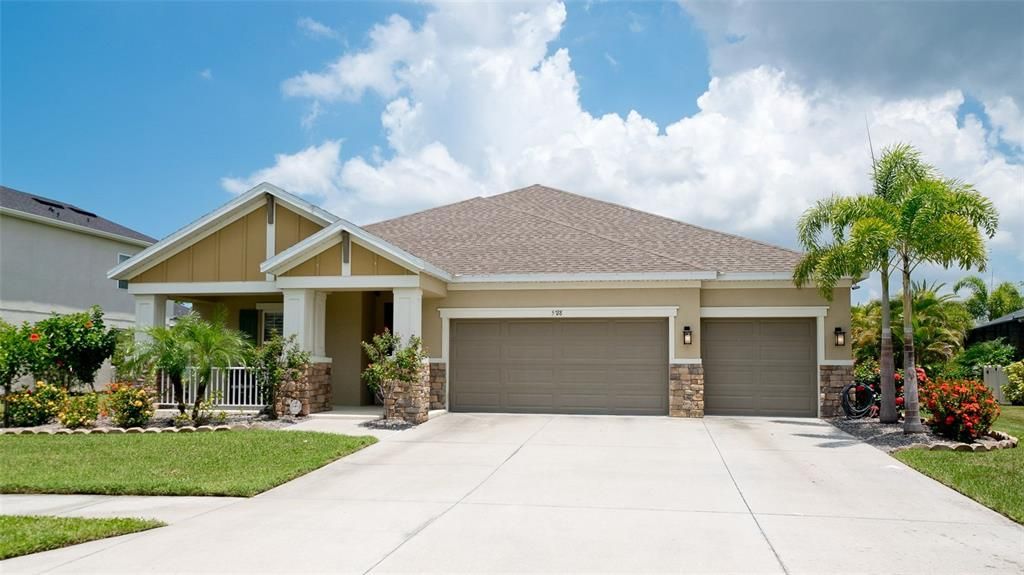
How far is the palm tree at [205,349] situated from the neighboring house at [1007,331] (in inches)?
957

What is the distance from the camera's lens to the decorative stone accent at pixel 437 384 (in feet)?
55.4

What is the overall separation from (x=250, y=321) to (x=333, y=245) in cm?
535

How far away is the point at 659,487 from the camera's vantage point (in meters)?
9.00

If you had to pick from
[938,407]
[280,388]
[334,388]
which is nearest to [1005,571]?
[938,407]

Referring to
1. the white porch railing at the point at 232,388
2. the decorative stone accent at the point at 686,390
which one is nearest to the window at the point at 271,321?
the white porch railing at the point at 232,388

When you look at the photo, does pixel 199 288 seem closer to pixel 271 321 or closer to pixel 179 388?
pixel 271 321

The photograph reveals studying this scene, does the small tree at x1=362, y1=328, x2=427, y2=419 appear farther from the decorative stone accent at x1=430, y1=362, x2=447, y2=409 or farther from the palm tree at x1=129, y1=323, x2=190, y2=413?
the palm tree at x1=129, y1=323, x2=190, y2=413

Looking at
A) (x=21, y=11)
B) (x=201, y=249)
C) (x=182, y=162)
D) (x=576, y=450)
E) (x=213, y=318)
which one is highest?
(x=21, y=11)

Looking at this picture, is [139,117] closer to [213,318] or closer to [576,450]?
[213,318]

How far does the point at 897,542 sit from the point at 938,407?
710 centimetres

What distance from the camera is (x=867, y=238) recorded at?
12.7 m

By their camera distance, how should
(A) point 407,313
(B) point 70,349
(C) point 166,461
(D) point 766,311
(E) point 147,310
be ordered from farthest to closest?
(E) point 147,310, (D) point 766,311, (B) point 70,349, (A) point 407,313, (C) point 166,461

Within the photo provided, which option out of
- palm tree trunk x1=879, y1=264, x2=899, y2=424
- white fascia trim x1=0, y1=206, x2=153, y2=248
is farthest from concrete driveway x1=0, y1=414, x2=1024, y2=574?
white fascia trim x1=0, y1=206, x2=153, y2=248

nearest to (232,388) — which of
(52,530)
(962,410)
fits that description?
(52,530)
